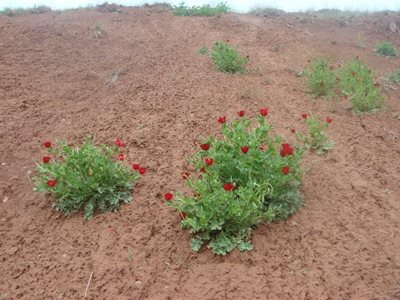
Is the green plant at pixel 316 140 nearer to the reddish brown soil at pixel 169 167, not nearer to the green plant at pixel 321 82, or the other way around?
the reddish brown soil at pixel 169 167

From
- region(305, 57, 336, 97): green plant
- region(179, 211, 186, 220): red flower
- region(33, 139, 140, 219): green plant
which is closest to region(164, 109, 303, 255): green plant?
region(179, 211, 186, 220): red flower

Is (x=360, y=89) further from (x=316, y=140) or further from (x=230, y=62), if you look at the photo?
(x=230, y=62)

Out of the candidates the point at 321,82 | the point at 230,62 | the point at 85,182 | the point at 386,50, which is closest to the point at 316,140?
the point at 321,82

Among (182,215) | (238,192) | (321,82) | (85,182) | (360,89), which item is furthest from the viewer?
(321,82)

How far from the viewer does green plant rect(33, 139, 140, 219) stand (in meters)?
3.34

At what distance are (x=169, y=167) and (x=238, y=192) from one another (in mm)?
1095

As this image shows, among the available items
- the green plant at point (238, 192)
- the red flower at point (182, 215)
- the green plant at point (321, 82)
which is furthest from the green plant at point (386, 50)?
the red flower at point (182, 215)

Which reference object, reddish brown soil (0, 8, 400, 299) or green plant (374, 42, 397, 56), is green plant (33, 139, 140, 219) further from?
green plant (374, 42, 397, 56)

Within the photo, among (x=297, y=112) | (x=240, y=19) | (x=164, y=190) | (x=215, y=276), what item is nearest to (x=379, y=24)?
(x=240, y=19)

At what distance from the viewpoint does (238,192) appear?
2.92m

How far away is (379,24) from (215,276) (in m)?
8.05

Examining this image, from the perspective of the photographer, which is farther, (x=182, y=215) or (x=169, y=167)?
(x=169, y=167)

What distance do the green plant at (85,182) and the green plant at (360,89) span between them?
297 cm

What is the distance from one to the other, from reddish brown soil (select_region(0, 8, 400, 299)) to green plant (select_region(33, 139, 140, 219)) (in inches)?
3.7
